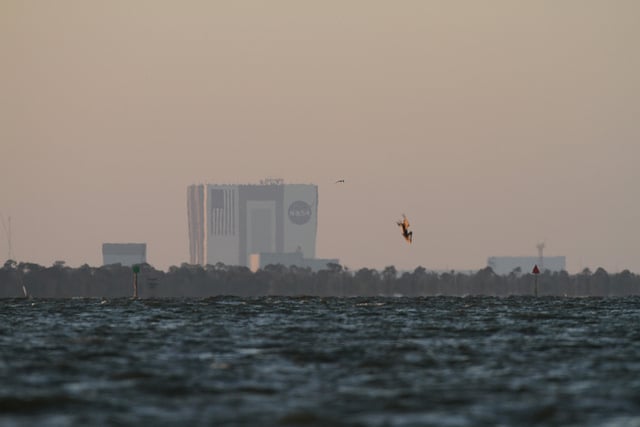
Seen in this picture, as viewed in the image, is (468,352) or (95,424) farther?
(468,352)

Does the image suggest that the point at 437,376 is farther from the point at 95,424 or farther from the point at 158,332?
the point at 158,332

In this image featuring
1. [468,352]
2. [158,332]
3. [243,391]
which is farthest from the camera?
[158,332]

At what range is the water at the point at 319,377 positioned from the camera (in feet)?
138

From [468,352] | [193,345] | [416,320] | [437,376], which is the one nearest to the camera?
[437,376]

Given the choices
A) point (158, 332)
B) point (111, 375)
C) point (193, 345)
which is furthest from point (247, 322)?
point (111, 375)

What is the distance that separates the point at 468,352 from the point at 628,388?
1714 centimetres

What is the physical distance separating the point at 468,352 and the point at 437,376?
502 inches

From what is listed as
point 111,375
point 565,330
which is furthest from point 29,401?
point 565,330

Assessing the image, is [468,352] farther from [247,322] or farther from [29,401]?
[247,322]

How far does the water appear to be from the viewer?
42.2 m

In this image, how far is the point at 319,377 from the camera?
52.9 m

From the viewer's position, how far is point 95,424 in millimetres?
40312

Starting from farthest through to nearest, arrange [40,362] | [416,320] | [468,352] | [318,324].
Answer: [416,320] → [318,324] → [468,352] → [40,362]

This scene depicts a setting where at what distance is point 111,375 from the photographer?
53.5 meters
